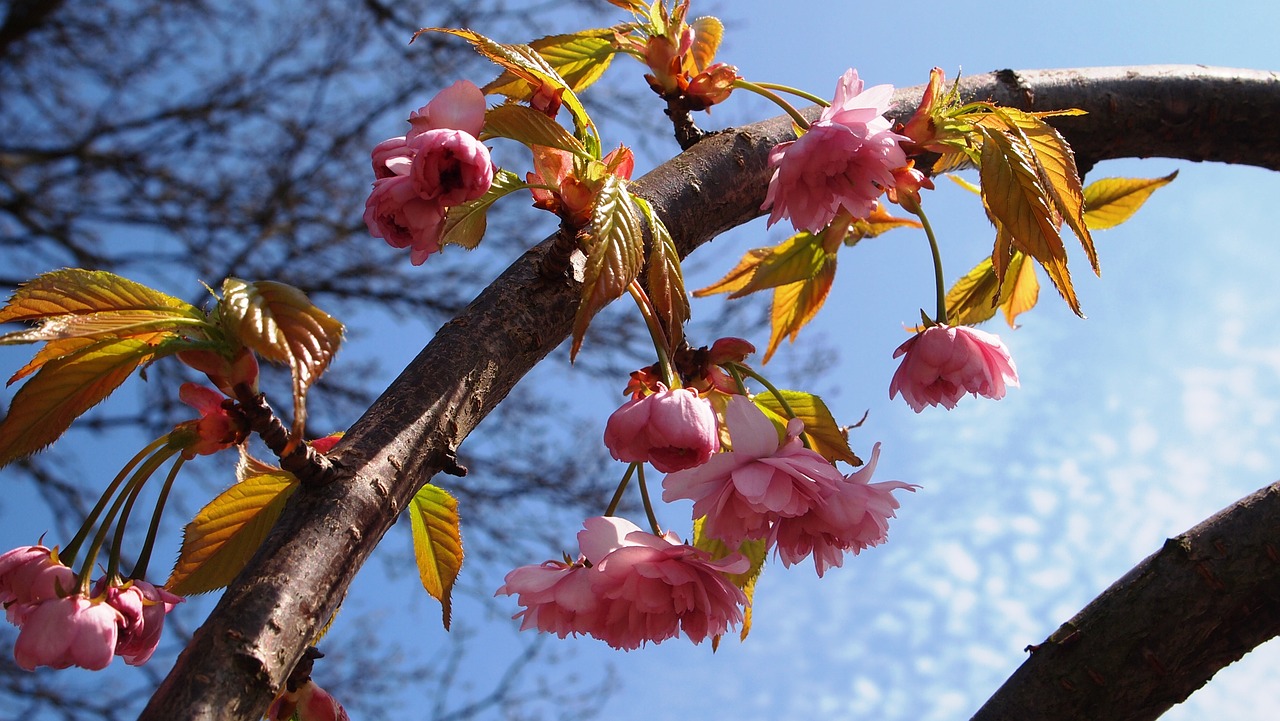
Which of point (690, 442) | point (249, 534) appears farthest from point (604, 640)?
point (249, 534)

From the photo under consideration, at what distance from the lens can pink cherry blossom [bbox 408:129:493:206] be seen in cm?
68

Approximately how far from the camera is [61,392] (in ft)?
2.13

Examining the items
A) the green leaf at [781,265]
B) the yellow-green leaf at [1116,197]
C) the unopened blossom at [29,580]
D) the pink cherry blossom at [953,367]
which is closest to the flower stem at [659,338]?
the pink cherry blossom at [953,367]

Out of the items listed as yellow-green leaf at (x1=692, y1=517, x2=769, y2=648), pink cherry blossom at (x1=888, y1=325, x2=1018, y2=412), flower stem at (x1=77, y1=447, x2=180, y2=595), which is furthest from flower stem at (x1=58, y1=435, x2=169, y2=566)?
pink cherry blossom at (x1=888, y1=325, x2=1018, y2=412)

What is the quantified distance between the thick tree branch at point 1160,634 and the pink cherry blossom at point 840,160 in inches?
17.0

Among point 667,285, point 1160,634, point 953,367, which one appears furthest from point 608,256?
point 1160,634

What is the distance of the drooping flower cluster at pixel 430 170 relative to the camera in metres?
0.68

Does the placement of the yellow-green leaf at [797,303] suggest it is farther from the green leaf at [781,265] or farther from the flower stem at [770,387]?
the flower stem at [770,387]

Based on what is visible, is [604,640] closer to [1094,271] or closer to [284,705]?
[284,705]

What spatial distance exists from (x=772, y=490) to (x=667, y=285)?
0.56ft

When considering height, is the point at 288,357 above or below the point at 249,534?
below

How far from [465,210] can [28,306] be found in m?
0.31

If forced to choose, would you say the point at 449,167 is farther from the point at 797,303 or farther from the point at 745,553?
the point at 797,303

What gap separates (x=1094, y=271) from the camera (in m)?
0.73
